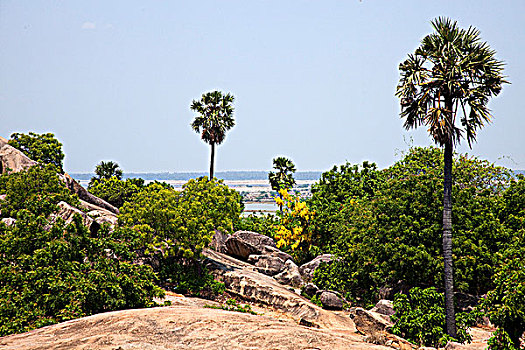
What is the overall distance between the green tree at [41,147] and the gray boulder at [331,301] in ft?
90.5

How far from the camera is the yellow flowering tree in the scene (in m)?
36.5

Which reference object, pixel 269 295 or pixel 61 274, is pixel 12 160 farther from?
pixel 269 295

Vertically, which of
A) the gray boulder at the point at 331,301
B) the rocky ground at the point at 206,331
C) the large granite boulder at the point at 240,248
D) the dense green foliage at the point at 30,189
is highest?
the dense green foliage at the point at 30,189

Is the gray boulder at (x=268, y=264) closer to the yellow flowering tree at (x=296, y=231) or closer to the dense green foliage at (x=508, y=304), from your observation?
the yellow flowering tree at (x=296, y=231)

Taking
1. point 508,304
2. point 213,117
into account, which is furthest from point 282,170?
point 508,304

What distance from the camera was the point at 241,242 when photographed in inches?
1329

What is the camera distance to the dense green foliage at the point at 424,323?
17.5 metres

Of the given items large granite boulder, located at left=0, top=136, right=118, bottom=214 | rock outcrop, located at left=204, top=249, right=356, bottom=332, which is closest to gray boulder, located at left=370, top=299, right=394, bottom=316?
rock outcrop, located at left=204, top=249, right=356, bottom=332

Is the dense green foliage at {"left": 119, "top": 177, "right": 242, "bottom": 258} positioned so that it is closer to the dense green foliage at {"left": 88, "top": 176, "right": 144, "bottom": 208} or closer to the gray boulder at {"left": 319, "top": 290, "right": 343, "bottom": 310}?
the gray boulder at {"left": 319, "top": 290, "right": 343, "bottom": 310}

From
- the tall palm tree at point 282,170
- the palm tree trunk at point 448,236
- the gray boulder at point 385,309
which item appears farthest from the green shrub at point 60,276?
the tall palm tree at point 282,170

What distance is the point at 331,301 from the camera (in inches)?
950

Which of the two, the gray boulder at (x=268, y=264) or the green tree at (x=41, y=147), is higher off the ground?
the green tree at (x=41, y=147)

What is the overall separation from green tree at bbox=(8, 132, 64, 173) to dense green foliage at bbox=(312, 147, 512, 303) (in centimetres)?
2774

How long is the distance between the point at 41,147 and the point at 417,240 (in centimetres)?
3409
